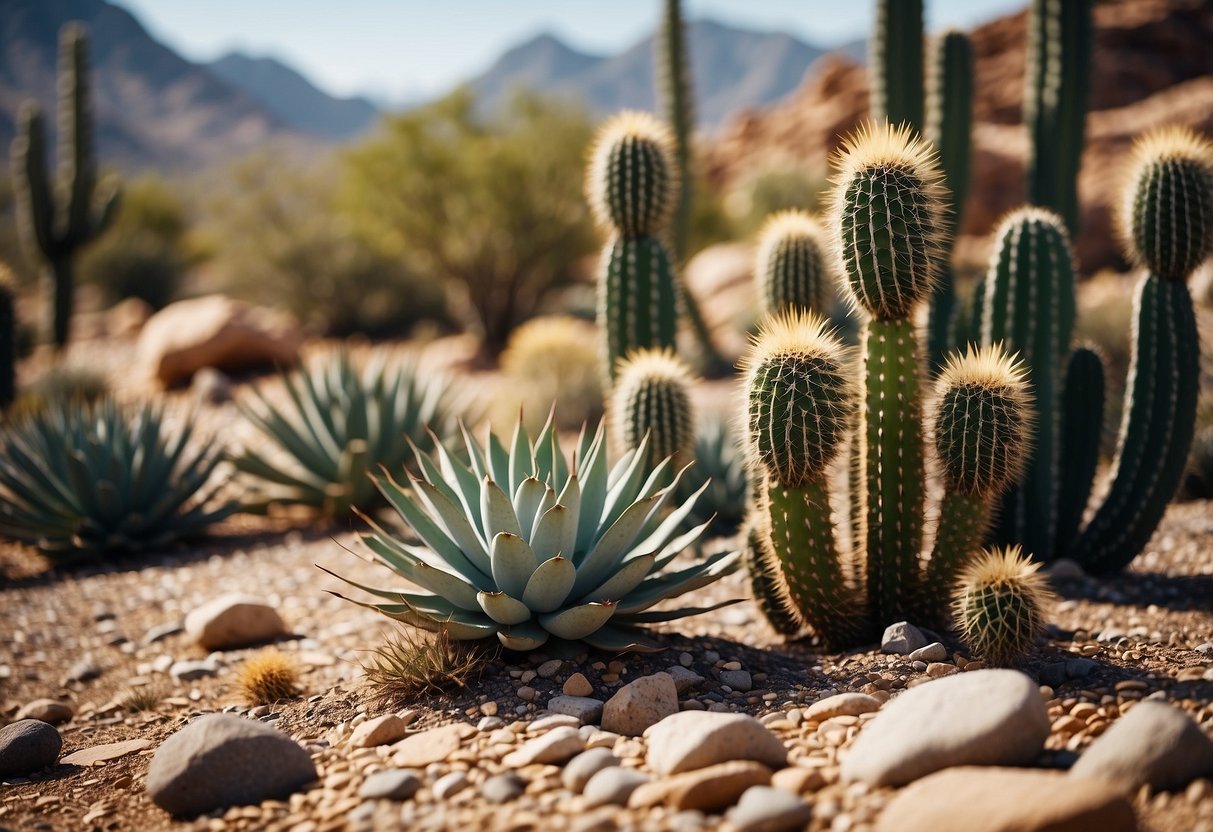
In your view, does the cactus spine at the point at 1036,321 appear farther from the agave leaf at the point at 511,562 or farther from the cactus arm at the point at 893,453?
the agave leaf at the point at 511,562

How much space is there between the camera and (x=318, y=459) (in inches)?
309

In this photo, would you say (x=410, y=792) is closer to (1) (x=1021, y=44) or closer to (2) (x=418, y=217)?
(2) (x=418, y=217)

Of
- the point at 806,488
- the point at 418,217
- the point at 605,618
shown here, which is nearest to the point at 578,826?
the point at 605,618

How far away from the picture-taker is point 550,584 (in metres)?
3.89

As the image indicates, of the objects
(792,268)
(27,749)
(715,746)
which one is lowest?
(27,749)

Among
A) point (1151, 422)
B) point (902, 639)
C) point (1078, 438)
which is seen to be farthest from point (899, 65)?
point (902, 639)

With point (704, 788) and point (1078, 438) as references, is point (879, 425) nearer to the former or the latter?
point (704, 788)

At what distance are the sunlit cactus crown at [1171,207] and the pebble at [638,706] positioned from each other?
3493 mm

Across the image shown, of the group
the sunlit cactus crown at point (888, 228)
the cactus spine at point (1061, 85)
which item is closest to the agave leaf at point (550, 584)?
the sunlit cactus crown at point (888, 228)

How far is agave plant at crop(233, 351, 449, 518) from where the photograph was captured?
25.1 ft

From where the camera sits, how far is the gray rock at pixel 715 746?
119 inches

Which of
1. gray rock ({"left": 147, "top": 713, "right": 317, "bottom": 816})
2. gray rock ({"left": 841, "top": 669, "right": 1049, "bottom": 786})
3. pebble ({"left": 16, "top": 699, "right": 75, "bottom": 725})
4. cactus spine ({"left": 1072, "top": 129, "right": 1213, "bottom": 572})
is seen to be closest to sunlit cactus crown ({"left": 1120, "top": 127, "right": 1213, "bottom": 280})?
cactus spine ({"left": 1072, "top": 129, "right": 1213, "bottom": 572})

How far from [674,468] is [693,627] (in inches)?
42.9

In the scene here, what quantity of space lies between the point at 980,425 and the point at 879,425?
0.39m
